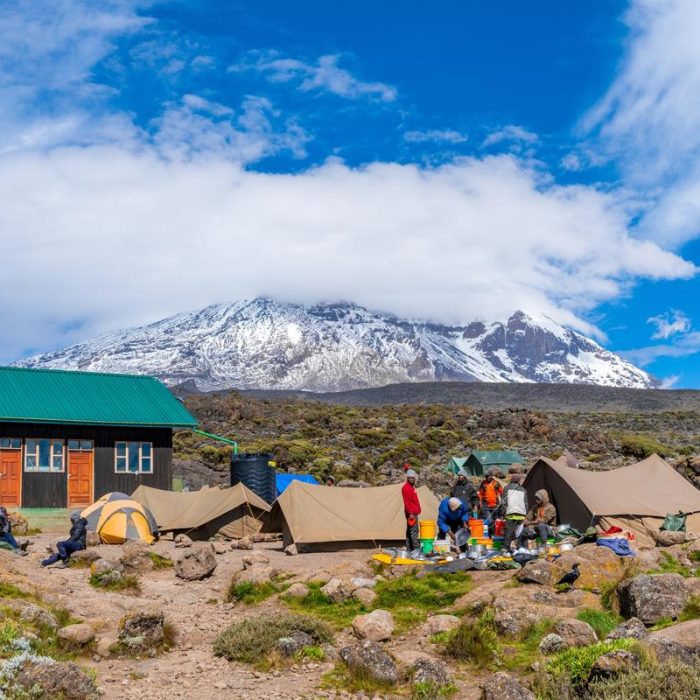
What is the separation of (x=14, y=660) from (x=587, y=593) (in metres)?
7.17

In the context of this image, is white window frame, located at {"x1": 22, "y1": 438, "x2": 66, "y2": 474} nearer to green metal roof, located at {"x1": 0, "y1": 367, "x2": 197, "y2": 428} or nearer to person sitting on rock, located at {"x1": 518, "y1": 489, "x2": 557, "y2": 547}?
green metal roof, located at {"x1": 0, "y1": 367, "x2": 197, "y2": 428}

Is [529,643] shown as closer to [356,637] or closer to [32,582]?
[356,637]

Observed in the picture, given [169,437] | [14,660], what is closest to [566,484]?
[14,660]

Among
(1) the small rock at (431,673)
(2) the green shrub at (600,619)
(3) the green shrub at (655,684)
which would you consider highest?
(3) the green shrub at (655,684)

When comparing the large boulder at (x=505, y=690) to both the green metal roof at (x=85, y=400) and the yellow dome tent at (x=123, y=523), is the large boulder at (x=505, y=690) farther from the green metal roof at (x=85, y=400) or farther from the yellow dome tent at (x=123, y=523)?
the green metal roof at (x=85, y=400)

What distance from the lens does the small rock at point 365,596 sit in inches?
500

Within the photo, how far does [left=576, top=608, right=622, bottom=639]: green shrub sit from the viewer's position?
33.0 ft

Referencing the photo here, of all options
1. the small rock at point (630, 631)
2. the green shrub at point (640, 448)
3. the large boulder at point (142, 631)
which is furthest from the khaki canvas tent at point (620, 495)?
the green shrub at point (640, 448)

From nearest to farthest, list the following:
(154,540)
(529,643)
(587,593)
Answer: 1. (529,643)
2. (587,593)
3. (154,540)

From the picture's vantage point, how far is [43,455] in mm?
28641

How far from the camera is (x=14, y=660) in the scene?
859 centimetres

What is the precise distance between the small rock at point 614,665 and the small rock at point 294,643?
3.84 metres

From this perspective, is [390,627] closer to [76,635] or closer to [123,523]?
[76,635]

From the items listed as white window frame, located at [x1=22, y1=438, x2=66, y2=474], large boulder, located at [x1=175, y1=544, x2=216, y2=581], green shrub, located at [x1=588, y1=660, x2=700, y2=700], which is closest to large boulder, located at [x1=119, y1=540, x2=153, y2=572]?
large boulder, located at [x1=175, y1=544, x2=216, y2=581]
